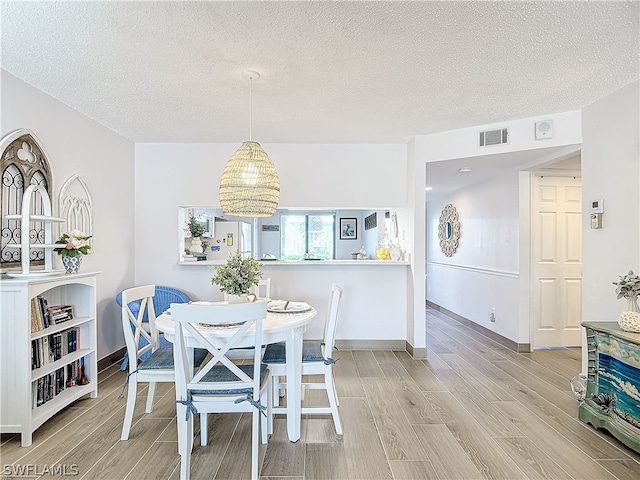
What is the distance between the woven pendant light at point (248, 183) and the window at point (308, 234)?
5179mm

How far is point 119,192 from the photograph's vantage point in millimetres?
4203

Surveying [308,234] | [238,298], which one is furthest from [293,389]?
[308,234]

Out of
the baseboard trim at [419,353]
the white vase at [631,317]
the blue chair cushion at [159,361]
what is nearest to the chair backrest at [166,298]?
the blue chair cushion at [159,361]

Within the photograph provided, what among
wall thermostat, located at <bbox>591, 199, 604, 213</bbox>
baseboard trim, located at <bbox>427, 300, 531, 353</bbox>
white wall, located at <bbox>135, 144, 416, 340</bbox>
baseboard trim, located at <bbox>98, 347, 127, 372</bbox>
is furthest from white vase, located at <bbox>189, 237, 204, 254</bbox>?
wall thermostat, located at <bbox>591, 199, 604, 213</bbox>

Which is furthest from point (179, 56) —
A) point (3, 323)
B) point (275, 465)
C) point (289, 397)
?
point (275, 465)

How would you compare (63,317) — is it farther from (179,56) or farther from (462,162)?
(462,162)

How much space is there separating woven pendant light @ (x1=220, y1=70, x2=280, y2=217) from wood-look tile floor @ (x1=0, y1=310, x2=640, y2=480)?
1.53m

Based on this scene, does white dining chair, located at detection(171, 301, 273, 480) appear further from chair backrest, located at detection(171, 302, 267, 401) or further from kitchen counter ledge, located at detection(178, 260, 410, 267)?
kitchen counter ledge, located at detection(178, 260, 410, 267)

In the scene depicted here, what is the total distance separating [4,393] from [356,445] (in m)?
2.20

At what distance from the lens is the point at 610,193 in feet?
9.78

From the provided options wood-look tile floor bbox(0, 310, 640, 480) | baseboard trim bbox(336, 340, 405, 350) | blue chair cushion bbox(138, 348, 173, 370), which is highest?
blue chair cushion bbox(138, 348, 173, 370)

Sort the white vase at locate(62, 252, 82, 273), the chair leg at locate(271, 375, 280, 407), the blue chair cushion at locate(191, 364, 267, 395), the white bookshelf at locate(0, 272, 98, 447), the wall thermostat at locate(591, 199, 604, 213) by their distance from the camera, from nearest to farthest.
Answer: the blue chair cushion at locate(191, 364, 267, 395)
the white bookshelf at locate(0, 272, 98, 447)
the chair leg at locate(271, 375, 280, 407)
the white vase at locate(62, 252, 82, 273)
the wall thermostat at locate(591, 199, 604, 213)

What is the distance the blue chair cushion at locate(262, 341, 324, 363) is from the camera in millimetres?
2576

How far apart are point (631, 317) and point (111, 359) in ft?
14.5
